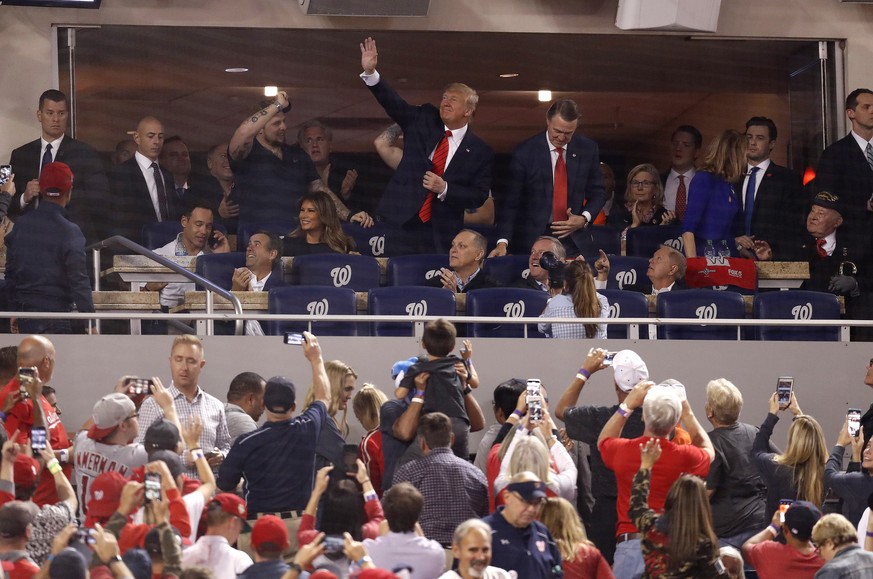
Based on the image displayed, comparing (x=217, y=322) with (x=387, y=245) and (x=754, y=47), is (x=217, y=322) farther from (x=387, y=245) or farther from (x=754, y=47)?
(x=754, y=47)

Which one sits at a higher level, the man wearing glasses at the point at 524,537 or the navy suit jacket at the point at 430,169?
the navy suit jacket at the point at 430,169

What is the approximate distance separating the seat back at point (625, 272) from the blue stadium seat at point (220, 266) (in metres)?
2.44

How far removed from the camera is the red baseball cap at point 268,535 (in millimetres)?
5230

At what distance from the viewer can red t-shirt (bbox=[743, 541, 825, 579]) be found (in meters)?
6.00

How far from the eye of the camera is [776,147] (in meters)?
14.4

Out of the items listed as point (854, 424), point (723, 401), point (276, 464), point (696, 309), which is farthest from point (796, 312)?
point (276, 464)

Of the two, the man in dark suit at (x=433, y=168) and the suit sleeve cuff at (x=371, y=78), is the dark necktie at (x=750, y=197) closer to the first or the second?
the man in dark suit at (x=433, y=168)

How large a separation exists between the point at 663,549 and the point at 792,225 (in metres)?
5.11

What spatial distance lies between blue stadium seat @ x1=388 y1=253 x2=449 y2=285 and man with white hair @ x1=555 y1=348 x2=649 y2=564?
7.77ft

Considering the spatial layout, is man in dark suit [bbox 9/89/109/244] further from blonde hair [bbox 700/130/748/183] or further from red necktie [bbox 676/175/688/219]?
red necktie [bbox 676/175/688/219]

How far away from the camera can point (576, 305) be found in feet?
27.1

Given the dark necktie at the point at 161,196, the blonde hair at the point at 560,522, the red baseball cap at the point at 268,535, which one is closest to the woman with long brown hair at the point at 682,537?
the blonde hair at the point at 560,522

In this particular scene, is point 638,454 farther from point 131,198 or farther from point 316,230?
point 131,198

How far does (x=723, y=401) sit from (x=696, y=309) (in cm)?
206
